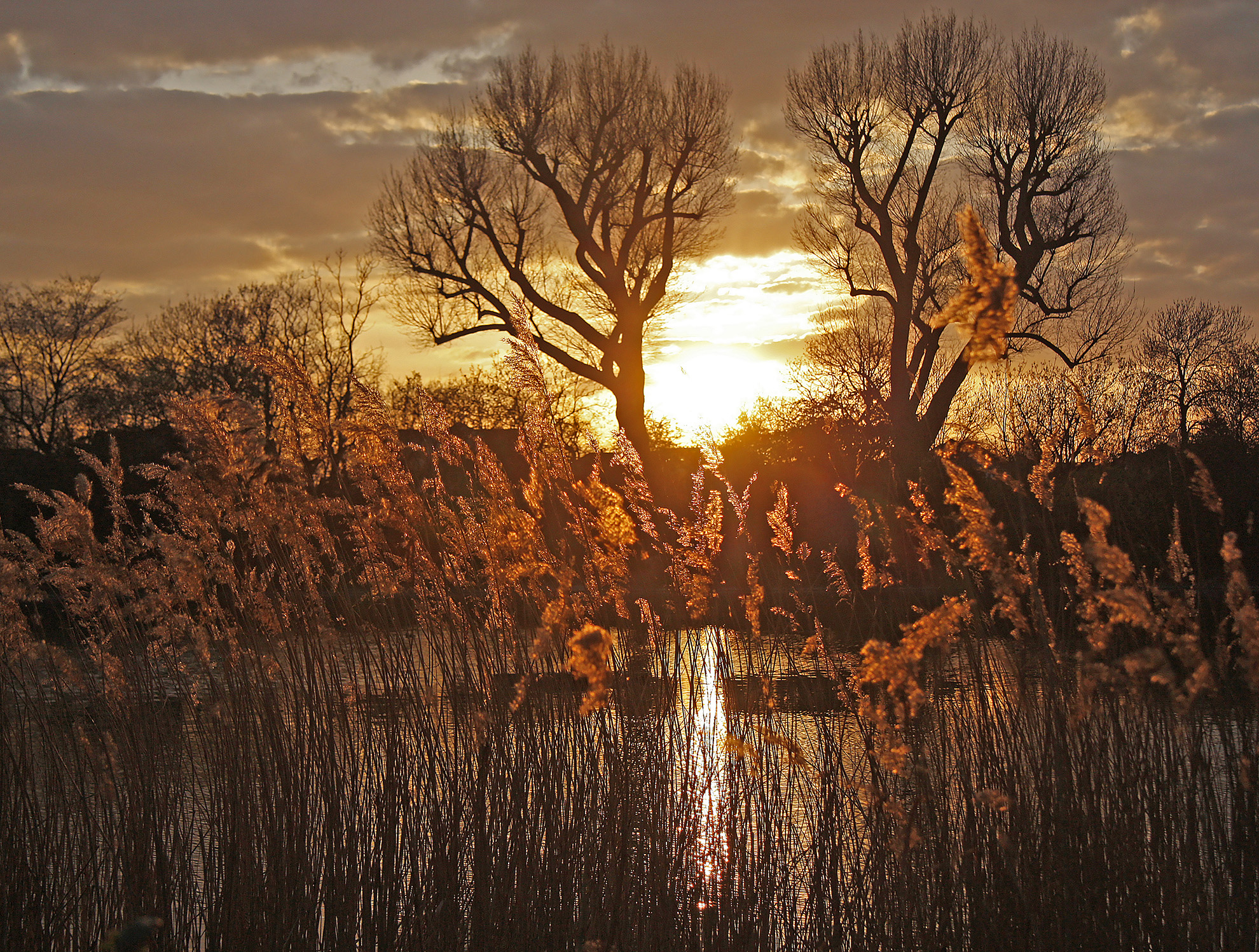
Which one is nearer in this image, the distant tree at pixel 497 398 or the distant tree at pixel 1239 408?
the distant tree at pixel 1239 408

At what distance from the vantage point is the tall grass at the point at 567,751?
2.05 metres

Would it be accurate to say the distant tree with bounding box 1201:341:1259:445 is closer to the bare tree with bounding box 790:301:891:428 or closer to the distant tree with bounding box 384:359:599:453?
the bare tree with bounding box 790:301:891:428

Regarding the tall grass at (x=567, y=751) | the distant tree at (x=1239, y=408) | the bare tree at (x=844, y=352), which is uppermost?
the bare tree at (x=844, y=352)

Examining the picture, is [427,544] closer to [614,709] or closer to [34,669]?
[614,709]

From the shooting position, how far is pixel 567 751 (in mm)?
2459

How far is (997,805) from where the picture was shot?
156 cm

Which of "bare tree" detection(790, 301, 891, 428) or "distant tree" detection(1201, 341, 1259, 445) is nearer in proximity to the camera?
"distant tree" detection(1201, 341, 1259, 445)

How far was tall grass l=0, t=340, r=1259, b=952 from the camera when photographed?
2051mm

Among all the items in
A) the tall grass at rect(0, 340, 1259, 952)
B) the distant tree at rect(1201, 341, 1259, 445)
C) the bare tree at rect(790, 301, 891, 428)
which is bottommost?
the tall grass at rect(0, 340, 1259, 952)

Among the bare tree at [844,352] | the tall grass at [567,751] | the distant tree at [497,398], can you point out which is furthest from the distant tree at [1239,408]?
the distant tree at [497,398]

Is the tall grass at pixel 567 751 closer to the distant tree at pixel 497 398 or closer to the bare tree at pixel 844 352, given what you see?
the bare tree at pixel 844 352

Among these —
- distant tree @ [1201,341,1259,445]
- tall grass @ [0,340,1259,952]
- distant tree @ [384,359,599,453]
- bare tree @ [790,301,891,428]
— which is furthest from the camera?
distant tree @ [384,359,599,453]

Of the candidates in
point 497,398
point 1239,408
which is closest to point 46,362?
point 497,398

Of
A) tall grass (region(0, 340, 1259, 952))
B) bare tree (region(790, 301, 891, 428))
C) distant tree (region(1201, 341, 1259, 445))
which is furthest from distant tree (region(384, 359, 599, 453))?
tall grass (region(0, 340, 1259, 952))
